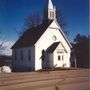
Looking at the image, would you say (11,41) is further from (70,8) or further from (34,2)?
(70,8)

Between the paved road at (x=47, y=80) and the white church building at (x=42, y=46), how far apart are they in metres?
0.08

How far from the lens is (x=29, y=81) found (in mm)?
2066

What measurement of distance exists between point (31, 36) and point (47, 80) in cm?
42

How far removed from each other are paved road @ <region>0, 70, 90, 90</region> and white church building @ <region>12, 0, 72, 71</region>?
3.1 inches

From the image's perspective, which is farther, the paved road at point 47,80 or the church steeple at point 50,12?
the church steeple at point 50,12

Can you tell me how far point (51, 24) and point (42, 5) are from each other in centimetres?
20

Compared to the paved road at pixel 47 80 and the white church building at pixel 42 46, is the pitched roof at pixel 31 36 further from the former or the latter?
the paved road at pixel 47 80

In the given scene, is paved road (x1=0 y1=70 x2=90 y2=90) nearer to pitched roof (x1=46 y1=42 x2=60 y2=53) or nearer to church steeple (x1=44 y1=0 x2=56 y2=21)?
pitched roof (x1=46 y1=42 x2=60 y2=53)

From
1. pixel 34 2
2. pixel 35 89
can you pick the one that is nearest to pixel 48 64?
pixel 35 89

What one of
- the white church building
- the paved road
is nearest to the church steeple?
the white church building

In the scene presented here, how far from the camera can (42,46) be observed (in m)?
2.11

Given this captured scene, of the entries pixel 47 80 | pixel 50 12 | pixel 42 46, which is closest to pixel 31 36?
pixel 42 46

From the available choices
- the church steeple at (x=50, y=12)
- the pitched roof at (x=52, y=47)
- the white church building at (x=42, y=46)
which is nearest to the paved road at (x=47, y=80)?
the white church building at (x=42, y=46)

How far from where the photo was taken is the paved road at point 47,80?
1.93 m
